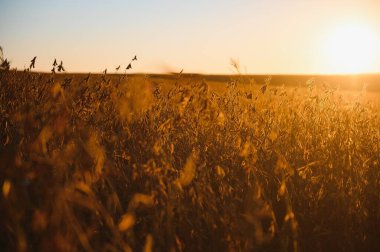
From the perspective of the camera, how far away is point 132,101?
185 centimetres

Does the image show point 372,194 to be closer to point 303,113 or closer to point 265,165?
point 265,165

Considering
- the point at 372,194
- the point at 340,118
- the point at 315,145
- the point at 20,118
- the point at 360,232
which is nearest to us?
the point at 20,118

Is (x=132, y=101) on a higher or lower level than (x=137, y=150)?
higher

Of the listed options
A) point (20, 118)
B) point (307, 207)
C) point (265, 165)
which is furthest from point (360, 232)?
point (20, 118)

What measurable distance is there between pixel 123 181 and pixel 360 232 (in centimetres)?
151

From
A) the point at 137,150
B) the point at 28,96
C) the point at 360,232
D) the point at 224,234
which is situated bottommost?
the point at 360,232

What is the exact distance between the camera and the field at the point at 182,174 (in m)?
1.47

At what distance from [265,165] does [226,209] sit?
1013 millimetres

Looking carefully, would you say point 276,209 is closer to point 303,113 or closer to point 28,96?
point 303,113

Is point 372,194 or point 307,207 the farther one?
point 372,194

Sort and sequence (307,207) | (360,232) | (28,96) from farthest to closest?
(28,96), (307,207), (360,232)

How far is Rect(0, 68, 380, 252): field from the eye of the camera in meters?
1.47

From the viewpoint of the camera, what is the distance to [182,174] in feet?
5.37

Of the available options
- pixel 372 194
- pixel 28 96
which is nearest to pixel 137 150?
pixel 28 96
